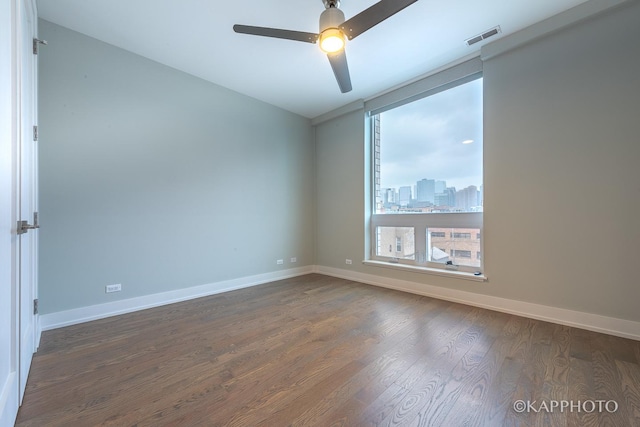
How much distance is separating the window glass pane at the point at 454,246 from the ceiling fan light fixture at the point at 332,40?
99.4 inches

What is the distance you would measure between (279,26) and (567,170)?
311cm

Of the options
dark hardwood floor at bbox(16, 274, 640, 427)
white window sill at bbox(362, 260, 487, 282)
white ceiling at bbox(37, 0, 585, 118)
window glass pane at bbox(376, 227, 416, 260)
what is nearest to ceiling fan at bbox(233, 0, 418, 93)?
white ceiling at bbox(37, 0, 585, 118)

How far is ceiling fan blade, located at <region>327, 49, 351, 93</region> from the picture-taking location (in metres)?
2.05

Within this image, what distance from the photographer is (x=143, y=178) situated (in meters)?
2.96

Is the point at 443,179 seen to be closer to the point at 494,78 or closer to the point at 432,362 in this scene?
the point at 494,78

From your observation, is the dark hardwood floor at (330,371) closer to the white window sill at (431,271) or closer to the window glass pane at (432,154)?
the white window sill at (431,271)

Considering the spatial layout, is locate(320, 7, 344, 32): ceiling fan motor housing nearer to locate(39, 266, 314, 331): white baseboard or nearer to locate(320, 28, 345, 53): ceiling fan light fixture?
locate(320, 28, 345, 53): ceiling fan light fixture

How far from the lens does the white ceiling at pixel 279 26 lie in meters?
2.27

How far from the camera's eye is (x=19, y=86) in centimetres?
151

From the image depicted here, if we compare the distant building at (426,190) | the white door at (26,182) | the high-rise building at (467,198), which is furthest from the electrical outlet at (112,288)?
the high-rise building at (467,198)

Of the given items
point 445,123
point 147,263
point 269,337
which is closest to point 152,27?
point 147,263

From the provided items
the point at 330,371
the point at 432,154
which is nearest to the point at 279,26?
the point at 432,154

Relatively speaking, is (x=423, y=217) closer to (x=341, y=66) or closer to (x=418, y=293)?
(x=418, y=293)

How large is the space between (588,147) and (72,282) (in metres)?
5.12
